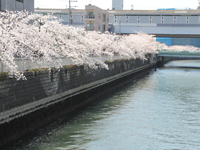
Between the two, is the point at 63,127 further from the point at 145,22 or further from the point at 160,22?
the point at 160,22

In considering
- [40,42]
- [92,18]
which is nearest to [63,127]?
[40,42]

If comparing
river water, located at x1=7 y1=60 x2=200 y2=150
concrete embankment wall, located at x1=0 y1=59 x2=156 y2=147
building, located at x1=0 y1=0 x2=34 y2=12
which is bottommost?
river water, located at x1=7 y1=60 x2=200 y2=150

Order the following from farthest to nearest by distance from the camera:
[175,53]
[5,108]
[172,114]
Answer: [175,53] → [172,114] → [5,108]

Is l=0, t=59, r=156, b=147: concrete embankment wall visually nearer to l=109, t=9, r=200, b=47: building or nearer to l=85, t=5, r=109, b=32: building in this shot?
l=85, t=5, r=109, b=32: building

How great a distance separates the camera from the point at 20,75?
13883 millimetres

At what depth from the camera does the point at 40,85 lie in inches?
674

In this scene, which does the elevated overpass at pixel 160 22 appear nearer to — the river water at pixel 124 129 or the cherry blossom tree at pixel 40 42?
the cherry blossom tree at pixel 40 42

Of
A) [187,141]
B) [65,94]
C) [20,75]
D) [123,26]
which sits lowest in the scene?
[187,141]

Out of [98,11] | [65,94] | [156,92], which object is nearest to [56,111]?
[65,94]

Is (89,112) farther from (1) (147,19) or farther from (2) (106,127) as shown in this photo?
(1) (147,19)

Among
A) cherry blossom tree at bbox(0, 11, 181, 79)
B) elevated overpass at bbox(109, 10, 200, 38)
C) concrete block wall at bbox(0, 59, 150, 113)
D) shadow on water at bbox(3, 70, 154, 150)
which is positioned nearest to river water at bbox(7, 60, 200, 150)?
shadow on water at bbox(3, 70, 154, 150)

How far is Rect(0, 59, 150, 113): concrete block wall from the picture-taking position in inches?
539

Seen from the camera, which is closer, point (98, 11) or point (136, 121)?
point (136, 121)

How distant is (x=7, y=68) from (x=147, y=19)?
70.5 meters
